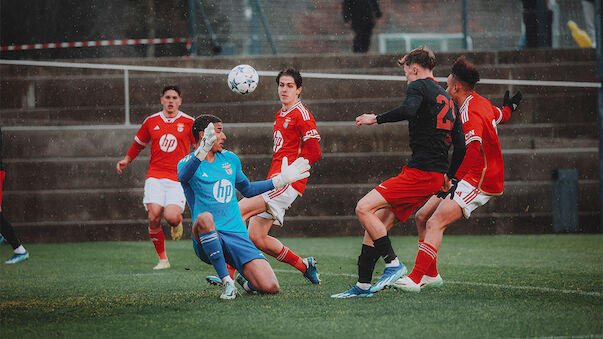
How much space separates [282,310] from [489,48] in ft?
30.2

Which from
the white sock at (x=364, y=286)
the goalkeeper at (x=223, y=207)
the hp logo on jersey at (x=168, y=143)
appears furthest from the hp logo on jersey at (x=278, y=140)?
the hp logo on jersey at (x=168, y=143)

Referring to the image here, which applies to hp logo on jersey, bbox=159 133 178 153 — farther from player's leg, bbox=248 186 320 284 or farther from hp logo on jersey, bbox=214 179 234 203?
hp logo on jersey, bbox=214 179 234 203

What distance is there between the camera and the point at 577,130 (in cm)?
1312

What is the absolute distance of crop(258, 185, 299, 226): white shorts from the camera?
7387mm

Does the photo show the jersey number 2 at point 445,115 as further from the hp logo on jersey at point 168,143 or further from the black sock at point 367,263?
the hp logo on jersey at point 168,143

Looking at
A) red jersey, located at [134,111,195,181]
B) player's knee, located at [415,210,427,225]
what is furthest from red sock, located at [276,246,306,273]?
red jersey, located at [134,111,195,181]

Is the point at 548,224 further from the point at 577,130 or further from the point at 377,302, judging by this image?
the point at 377,302

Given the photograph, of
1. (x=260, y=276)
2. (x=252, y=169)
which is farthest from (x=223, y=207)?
(x=252, y=169)

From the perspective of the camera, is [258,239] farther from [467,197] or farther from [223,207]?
[467,197]

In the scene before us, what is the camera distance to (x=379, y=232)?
6.13 meters

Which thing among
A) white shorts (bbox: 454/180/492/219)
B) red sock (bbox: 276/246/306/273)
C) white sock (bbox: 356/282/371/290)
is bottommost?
white sock (bbox: 356/282/371/290)

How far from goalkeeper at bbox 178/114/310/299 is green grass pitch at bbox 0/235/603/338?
0.79 feet

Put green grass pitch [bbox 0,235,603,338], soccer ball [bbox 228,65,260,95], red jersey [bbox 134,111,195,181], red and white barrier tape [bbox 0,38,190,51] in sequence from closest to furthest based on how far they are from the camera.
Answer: green grass pitch [bbox 0,235,603,338]
soccer ball [bbox 228,65,260,95]
red jersey [bbox 134,111,195,181]
red and white barrier tape [bbox 0,38,190,51]

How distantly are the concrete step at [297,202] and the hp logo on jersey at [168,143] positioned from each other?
3133mm
